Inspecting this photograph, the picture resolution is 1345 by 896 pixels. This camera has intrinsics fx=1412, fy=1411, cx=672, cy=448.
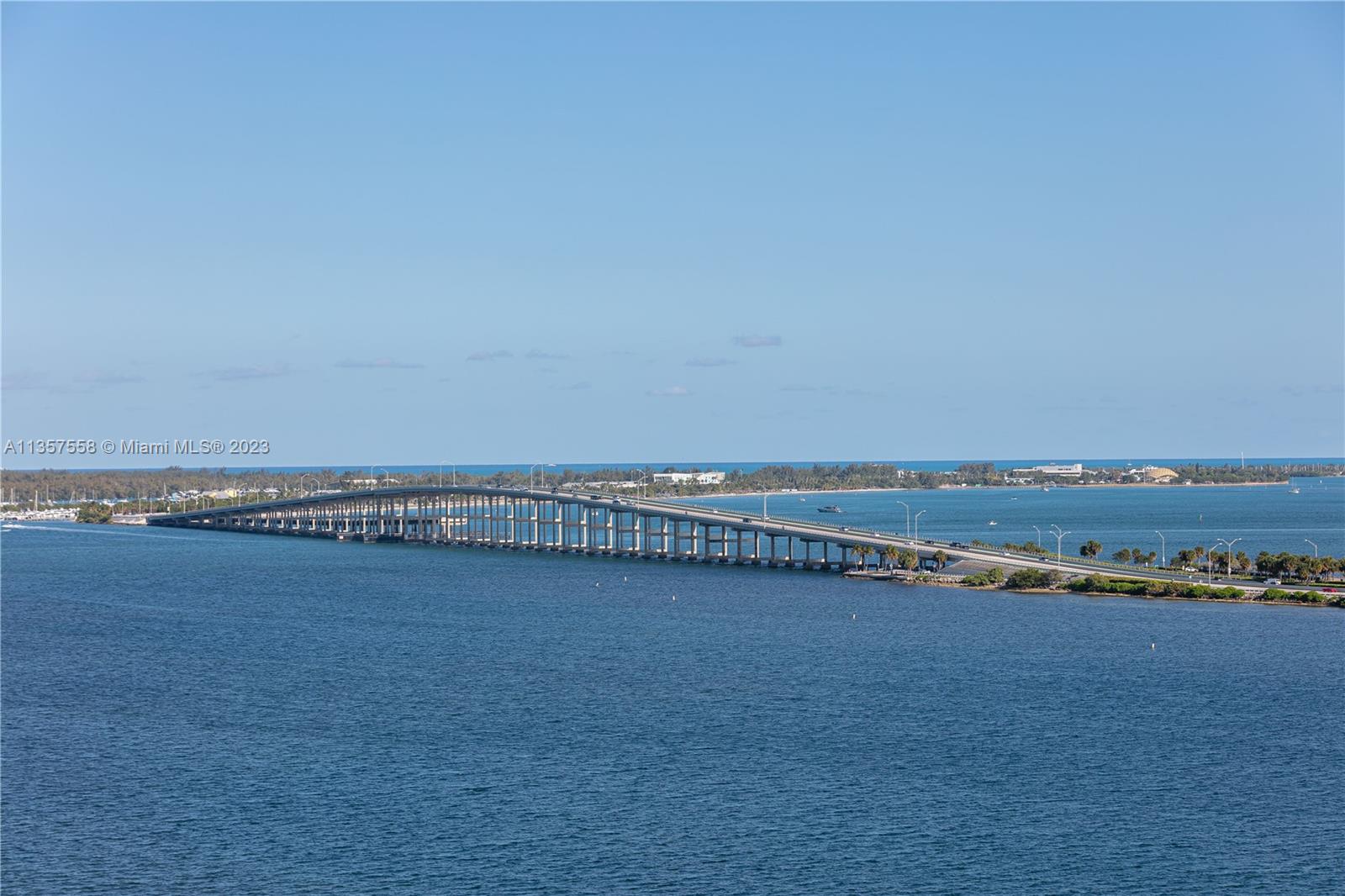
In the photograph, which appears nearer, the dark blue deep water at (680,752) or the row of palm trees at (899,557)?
the dark blue deep water at (680,752)

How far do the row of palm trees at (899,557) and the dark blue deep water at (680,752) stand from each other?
84.6ft

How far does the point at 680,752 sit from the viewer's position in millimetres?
57031

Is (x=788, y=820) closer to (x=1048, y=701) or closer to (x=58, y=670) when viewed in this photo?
(x=1048, y=701)

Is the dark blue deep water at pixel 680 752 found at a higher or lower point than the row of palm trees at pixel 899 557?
lower

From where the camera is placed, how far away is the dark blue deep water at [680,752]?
44.0 m

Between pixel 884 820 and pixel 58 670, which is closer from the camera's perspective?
pixel 884 820

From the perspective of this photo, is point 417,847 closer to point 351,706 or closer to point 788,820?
point 788,820

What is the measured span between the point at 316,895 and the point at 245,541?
165m

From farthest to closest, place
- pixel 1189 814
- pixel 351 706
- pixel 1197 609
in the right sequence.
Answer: pixel 1197 609, pixel 351 706, pixel 1189 814

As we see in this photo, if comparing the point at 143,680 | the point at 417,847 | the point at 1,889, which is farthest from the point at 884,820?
the point at 143,680

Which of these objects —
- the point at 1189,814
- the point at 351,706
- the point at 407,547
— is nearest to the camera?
the point at 1189,814

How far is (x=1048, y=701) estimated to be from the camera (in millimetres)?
66875

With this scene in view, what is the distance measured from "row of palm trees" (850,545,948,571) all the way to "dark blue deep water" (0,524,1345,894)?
25.8 meters

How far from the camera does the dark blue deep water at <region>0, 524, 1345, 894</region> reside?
4400cm
